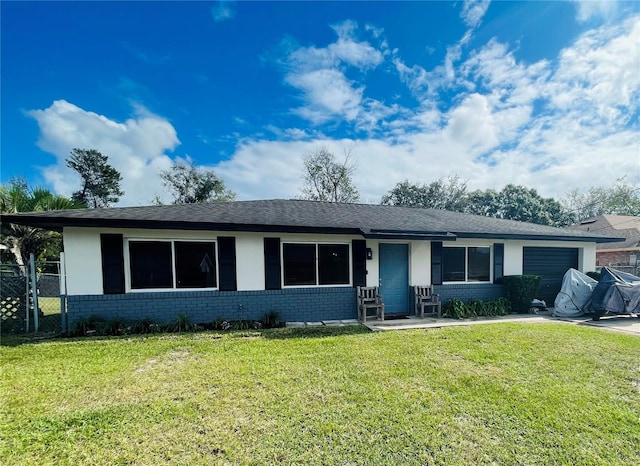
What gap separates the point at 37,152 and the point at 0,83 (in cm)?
1660

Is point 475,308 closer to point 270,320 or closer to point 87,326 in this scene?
point 270,320

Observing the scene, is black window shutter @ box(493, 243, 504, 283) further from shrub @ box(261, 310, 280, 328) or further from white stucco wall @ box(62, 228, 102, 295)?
white stucco wall @ box(62, 228, 102, 295)

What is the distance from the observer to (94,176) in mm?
27078

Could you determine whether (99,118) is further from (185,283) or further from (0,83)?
(185,283)

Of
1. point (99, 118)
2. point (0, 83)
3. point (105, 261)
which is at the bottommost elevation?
point (105, 261)

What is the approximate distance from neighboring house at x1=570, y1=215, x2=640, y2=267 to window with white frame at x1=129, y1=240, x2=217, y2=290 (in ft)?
80.9

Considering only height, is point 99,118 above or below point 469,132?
above

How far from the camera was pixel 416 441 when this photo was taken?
8.77ft

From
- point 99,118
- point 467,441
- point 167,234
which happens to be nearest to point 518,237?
point 467,441

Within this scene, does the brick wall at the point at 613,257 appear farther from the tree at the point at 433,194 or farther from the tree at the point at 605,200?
the tree at the point at 605,200

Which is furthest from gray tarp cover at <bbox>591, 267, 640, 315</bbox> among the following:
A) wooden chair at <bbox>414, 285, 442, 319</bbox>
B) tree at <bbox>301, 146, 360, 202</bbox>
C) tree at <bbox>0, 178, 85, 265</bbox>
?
tree at <bbox>301, 146, 360, 202</bbox>

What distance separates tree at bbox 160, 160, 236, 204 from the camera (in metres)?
29.7

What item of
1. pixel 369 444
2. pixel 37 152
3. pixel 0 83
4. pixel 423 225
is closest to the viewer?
pixel 369 444

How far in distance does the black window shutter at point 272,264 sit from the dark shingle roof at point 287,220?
0.47m
